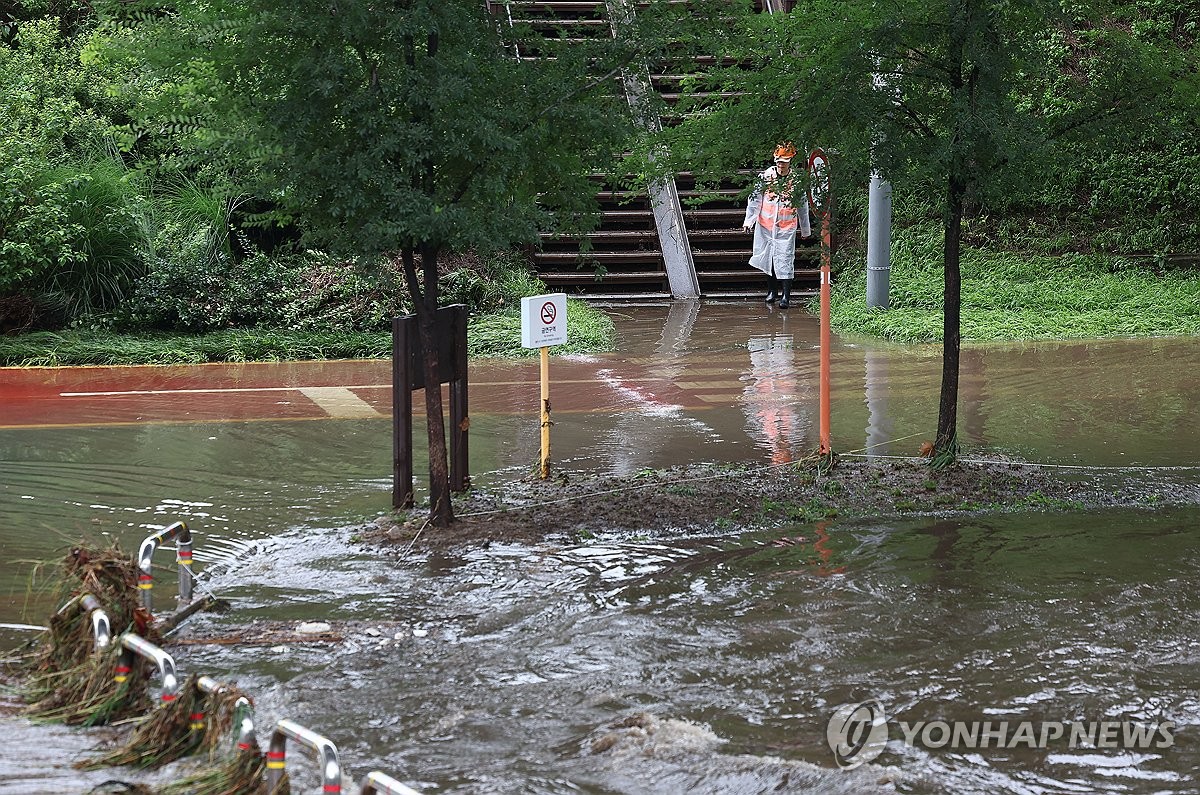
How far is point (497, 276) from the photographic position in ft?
57.4

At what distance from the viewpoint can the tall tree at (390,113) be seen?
807cm

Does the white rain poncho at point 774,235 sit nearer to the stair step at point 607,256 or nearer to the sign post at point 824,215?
the stair step at point 607,256

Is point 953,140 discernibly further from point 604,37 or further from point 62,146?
point 62,146

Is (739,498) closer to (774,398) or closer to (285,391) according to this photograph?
(774,398)

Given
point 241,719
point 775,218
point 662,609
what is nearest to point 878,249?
point 775,218

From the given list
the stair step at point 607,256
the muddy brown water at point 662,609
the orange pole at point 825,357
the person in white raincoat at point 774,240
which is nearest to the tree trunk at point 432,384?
the muddy brown water at point 662,609

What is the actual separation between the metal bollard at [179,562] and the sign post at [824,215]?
471 cm

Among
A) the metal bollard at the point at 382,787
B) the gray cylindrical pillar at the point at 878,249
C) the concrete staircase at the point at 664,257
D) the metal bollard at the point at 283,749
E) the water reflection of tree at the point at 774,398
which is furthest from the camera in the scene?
the concrete staircase at the point at 664,257

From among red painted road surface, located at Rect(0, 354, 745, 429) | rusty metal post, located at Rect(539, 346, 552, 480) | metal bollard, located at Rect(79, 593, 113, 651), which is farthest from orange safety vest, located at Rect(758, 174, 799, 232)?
metal bollard, located at Rect(79, 593, 113, 651)

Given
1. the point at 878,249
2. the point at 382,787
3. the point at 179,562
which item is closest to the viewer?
the point at 382,787

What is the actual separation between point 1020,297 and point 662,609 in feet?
38.9

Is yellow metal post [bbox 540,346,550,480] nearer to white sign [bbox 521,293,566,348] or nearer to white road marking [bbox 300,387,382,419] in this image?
white sign [bbox 521,293,566,348]

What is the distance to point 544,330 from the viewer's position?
991 cm

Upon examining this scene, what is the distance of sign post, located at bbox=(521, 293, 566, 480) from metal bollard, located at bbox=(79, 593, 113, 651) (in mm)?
4012
